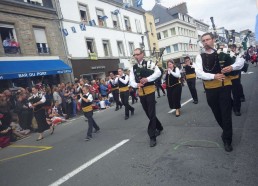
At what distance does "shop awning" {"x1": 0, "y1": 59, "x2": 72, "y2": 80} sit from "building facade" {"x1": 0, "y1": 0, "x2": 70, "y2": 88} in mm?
79

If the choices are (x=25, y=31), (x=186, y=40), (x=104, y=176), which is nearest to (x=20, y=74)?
(x=25, y=31)

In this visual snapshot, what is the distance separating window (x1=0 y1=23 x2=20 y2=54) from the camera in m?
16.3

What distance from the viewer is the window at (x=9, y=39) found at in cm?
1633

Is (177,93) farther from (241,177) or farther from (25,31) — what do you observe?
(25,31)

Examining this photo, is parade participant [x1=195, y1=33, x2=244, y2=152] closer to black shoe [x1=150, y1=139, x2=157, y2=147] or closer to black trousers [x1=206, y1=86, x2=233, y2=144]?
black trousers [x1=206, y1=86, x2=233, y2=144]

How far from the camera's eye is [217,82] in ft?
15.3

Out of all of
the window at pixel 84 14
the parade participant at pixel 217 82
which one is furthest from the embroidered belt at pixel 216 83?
the window at pixel 84 14

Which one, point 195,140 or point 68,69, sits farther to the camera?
point 68,69

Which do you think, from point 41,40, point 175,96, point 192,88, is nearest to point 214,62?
point 175,96

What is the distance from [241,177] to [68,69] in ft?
56.8

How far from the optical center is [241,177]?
11.6ft

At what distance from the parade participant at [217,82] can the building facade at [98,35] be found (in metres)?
17.6

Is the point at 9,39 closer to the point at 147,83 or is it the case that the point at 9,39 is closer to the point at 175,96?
the point at 175,96

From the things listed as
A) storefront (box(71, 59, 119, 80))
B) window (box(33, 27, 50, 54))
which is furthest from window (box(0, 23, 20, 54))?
storefront (box(71, 59, 119, 80))
